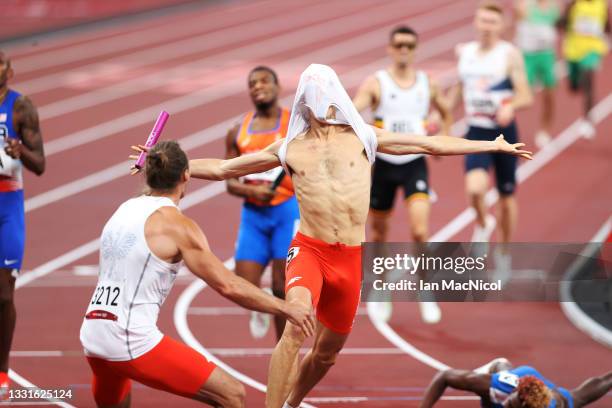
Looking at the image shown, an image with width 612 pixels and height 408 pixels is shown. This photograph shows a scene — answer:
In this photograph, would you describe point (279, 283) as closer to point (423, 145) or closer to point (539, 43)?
point (423, 145)

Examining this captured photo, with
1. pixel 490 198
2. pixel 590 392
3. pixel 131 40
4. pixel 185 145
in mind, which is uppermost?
pixel 131 40

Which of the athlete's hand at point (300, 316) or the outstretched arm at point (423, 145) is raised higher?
the outstretched arm at point (423, 145)

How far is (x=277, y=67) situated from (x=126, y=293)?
16.5 meters

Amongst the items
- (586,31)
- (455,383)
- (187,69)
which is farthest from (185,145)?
(455,383)

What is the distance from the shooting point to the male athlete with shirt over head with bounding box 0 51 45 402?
8.51m

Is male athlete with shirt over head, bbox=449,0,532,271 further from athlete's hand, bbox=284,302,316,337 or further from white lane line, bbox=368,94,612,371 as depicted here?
athlete's hand, bbox=284,302,316,337

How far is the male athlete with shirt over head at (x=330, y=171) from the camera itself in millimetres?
7477

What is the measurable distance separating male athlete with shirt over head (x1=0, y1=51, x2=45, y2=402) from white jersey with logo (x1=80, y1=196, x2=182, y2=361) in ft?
7.21

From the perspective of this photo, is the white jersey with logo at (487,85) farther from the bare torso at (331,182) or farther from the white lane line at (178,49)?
the white lane line at (178,49)

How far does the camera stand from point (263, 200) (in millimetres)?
9406

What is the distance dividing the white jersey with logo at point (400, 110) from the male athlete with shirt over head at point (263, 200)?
157 centimetres

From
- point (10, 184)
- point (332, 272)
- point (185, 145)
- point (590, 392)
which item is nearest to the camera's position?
point (332, 272)

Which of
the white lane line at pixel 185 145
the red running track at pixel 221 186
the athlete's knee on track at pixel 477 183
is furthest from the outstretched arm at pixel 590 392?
the white lane line at pixel 185 145

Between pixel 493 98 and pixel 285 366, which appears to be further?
pixel 493 98
